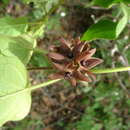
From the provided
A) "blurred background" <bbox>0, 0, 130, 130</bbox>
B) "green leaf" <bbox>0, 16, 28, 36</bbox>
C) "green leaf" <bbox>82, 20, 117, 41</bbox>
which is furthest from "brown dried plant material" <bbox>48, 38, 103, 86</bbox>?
"blurred background" <bbox>0, 0, 130, 130</bbox>

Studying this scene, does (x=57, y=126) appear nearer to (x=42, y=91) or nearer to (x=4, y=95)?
(x=42, y=91)

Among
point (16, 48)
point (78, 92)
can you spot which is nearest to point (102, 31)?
point (16, 48)

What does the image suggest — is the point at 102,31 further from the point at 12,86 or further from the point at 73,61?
the point at 12,86

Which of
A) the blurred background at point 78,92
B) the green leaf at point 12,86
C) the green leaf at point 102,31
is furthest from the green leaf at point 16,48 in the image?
the blurred background at point 78,92

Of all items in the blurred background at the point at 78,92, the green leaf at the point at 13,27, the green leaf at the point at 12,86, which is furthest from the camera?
the blurred background at the point at 78,92

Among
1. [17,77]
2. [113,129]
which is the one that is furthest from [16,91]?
[113,129]

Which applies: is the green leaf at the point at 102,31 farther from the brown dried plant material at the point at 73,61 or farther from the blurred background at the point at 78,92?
the blurred background at the point at 78,92

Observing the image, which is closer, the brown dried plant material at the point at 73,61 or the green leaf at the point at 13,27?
the brown dried plant material at the point at 73,61
